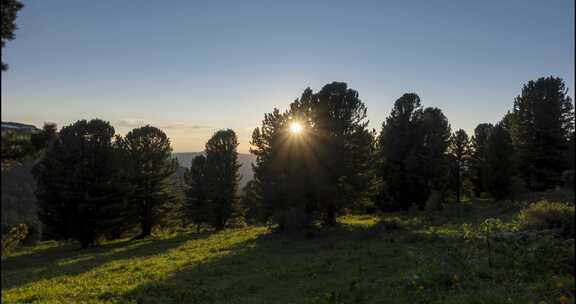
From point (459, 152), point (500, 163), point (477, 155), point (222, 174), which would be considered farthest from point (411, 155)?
point (222, 174)

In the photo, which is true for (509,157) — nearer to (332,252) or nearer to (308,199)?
(308,199)

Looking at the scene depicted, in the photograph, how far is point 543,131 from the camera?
41688 millimetres

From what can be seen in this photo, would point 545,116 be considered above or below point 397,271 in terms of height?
above

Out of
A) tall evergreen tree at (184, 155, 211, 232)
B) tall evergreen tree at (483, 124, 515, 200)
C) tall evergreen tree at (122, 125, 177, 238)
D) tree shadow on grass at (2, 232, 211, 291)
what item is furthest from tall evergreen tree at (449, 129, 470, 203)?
tree shadow on grass at (2, 232, 211, 291)

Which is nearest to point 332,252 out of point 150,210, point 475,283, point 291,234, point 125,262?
point 291,234

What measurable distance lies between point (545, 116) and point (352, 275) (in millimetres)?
38258

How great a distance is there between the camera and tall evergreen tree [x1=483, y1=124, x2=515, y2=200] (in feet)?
124

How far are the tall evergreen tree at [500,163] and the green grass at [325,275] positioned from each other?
53.2 ft

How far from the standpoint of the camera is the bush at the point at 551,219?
48.4 ft

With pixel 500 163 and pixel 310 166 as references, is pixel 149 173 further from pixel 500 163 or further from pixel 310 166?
pixel 500 163

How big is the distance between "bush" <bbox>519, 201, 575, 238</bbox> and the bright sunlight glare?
54.3 feet

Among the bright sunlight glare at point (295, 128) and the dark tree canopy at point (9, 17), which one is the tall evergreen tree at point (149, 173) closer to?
the bright sunlight glare at point (295, 128)

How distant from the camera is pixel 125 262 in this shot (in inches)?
890

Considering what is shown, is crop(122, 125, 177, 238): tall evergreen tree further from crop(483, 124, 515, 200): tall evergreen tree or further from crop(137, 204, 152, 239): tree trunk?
crop(483, 124, 515, 200): tall evergreen tree
